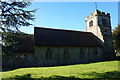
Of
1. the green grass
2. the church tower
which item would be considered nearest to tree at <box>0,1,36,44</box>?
the green grass

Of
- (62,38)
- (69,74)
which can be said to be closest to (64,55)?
(62,38)

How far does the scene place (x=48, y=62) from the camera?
19297mm

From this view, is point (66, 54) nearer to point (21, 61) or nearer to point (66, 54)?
point (66, 54)

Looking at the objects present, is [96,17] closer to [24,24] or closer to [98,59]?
[98,59]

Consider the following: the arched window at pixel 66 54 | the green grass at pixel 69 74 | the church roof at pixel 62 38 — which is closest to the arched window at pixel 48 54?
the church roof at pixel 62 38

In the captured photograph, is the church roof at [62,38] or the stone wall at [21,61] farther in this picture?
the church roof at [62,38]

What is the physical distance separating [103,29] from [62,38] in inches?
469

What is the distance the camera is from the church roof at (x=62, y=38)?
2023cm

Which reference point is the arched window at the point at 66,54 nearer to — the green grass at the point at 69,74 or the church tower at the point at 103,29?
the green grass at the point at 69,74

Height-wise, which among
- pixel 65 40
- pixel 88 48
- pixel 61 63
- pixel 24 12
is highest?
pixel 24 12

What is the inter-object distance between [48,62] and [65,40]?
6188 millimetres

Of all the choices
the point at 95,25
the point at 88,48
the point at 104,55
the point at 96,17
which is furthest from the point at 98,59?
the point at 96,17

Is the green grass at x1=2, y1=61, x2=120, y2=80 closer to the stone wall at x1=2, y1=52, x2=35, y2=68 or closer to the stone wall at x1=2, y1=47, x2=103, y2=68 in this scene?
the stone wall at x1=2, y1=52, x2=35, y2=68

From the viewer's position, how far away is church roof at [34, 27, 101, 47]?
797 inches
